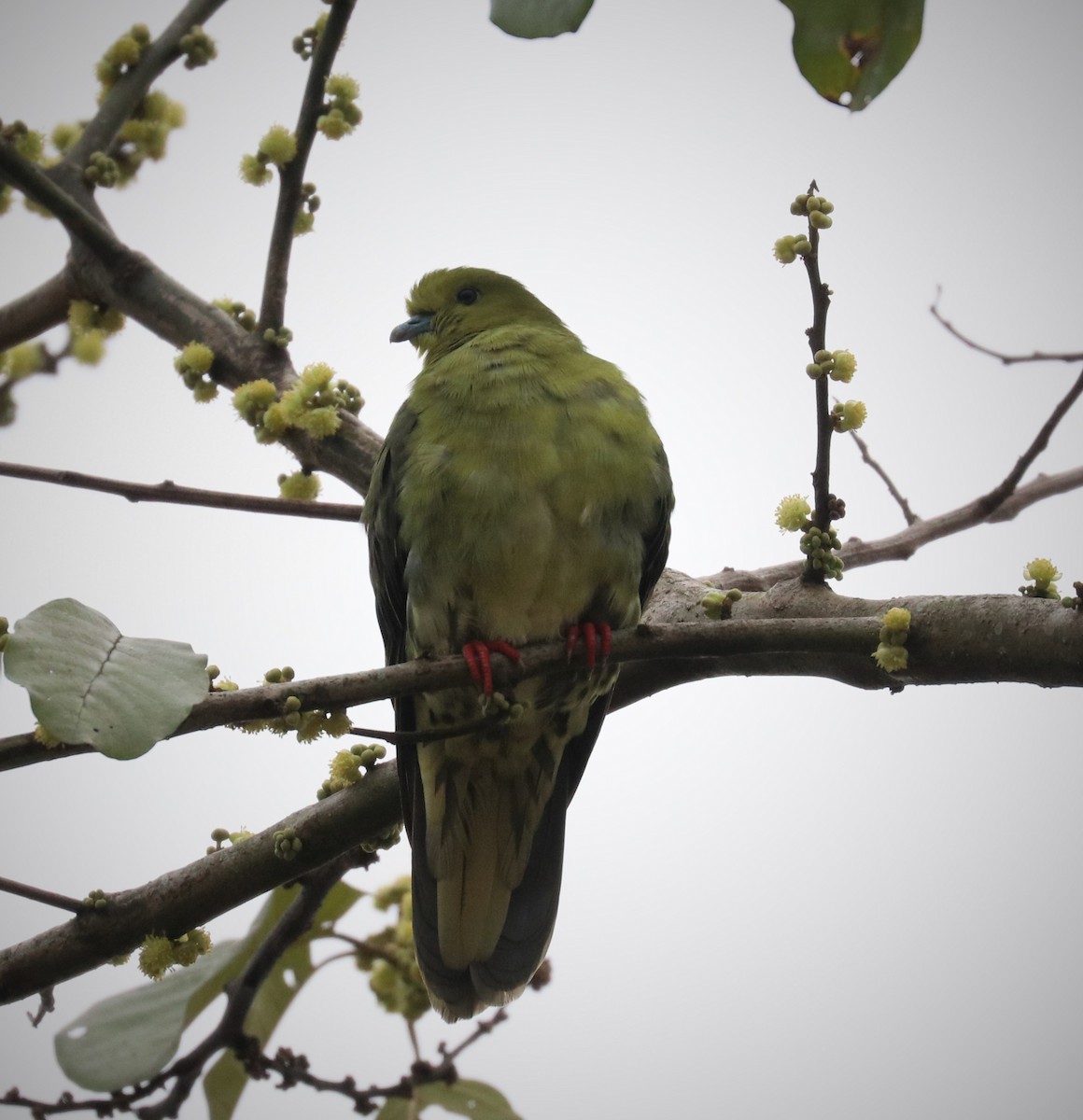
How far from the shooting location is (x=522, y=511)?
275 cm

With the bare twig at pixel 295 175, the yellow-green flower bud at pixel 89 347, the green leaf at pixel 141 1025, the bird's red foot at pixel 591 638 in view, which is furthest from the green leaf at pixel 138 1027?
the yellow-green flower bud at pixel 89 347

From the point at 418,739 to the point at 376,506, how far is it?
1091 millimetres

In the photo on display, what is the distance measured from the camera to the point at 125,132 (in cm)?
368

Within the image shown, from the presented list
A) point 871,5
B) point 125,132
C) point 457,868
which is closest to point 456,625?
point 457,868

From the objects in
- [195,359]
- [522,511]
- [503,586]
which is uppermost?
[195,359]

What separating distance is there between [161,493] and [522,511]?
2.59ft

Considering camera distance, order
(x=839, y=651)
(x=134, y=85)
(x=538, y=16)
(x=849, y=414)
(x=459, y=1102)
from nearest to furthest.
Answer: (x=538, y=16)
(x=839, y=651)
(x=849, y=414)
(x=459, y=1102)
(x=134, y=85)

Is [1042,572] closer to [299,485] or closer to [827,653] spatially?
[827,653]

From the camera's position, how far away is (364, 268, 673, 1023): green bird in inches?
109

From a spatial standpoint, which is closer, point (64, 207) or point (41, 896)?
A: point (41, 896)

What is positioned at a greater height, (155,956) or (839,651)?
(839,651)

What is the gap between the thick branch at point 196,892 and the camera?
7.55 feet

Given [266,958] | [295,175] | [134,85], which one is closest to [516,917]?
[266,958]

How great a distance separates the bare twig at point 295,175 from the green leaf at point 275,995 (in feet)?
5.10
